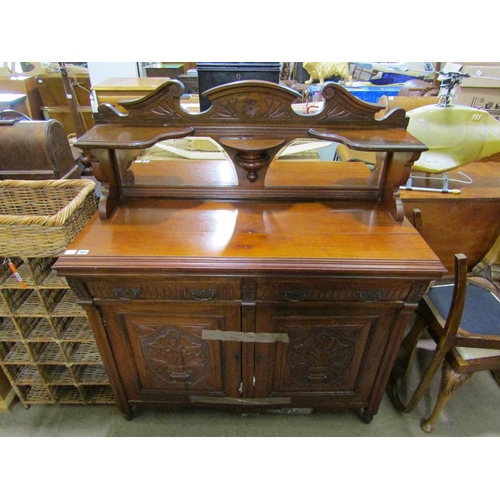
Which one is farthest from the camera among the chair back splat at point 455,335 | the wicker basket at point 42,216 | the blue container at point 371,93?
the blue container at point 371,93

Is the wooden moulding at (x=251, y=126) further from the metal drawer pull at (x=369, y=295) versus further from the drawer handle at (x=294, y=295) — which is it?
the drawer handle at (x=294, y=295)

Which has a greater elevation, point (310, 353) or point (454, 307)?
point (454, 307)

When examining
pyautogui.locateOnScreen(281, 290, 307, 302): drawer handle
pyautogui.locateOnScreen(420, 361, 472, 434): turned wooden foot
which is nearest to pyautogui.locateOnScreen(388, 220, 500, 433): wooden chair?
pyautogui.locateOnScreen(420, 361, 472, 434): turned wooden foot

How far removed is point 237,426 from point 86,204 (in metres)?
1.08

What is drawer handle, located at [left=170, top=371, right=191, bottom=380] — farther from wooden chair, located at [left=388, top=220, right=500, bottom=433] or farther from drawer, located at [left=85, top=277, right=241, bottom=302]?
wooden chair, located at [left=388, top=220, right=500, bottom=433]

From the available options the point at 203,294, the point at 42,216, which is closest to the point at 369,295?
the point at 203,294

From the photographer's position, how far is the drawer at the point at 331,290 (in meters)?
0.96

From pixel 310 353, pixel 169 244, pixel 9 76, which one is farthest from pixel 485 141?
pixel 9 76

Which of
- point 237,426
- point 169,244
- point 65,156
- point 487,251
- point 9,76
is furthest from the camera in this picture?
point 9,76

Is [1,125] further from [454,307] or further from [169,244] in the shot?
[454,307]

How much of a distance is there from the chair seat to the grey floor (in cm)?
48

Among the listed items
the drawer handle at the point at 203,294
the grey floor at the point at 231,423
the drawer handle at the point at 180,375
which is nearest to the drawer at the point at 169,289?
the drawer handle at the point at 203,294

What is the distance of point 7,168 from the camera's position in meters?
1.63

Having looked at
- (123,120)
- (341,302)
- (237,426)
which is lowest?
(237,426)
